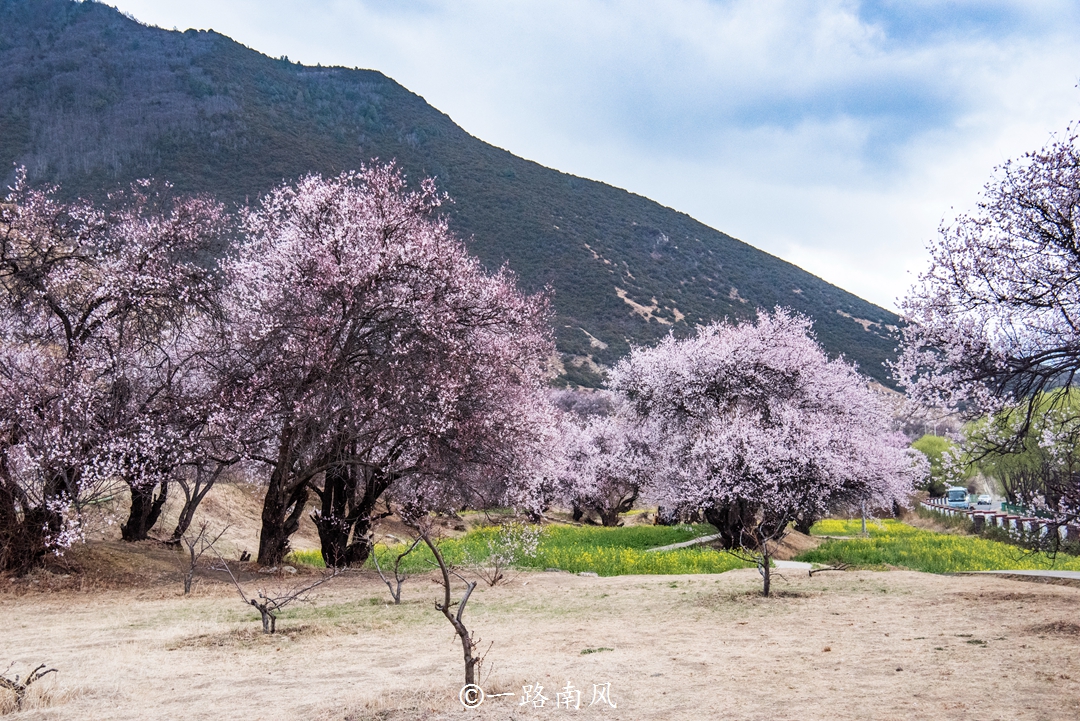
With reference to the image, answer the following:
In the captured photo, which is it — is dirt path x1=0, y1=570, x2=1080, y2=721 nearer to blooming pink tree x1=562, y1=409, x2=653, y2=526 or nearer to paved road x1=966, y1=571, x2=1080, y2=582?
paved road x1=966, y1=571, x2=1080, y2=582

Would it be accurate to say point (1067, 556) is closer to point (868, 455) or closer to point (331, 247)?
point (868, 455)

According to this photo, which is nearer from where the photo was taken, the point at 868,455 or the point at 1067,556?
the point at 1067,556

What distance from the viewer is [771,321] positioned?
26.2m

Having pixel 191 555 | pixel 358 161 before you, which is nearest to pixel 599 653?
pixel 191 555

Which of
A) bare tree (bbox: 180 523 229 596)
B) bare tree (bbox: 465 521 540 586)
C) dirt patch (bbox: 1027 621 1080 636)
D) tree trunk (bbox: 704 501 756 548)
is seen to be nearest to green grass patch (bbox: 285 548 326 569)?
bare tree (bbox: 180 523 229 596)

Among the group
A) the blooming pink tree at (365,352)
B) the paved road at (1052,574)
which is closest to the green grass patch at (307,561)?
the blooming pink tree at (365,352)

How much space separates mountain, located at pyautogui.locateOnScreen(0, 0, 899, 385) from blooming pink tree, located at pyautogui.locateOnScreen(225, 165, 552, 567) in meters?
58.8

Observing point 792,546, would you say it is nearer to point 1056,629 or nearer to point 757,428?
point 757,428

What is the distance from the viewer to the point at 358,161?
332 ft

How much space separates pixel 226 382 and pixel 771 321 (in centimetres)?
1749

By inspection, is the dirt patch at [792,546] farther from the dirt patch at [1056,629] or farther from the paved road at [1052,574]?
the dirt patch at [1056,629]

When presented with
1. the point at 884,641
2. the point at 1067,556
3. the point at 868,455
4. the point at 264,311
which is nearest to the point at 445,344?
the point at 264,311

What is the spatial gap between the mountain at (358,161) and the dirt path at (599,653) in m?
65.1

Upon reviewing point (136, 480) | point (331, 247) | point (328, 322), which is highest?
point (331, 247)
